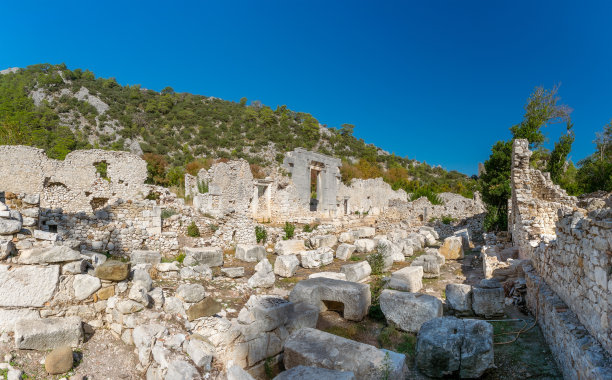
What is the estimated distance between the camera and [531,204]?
9180 mm

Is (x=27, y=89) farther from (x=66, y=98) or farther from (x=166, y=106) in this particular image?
(x=166, y=106)

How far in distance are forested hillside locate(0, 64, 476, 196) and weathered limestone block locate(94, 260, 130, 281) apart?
24408 millimetres

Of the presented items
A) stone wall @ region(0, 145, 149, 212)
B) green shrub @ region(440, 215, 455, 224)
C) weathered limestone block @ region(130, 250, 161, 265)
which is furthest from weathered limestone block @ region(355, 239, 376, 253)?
stone wall @ region(0, 145, 149, 212)

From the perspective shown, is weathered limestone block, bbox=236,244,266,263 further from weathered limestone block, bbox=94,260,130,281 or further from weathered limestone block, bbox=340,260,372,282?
weathered limestone block, bbox=94,260,130,281

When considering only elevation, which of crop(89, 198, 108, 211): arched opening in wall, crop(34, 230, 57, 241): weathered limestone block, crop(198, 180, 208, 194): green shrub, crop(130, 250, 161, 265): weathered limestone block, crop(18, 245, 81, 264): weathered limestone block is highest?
crop(198, 180, 208, 194): green shrub

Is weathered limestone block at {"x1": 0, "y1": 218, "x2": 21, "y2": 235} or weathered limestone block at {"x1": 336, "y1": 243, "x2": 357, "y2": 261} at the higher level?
weathered limestone block at {"x1": 0, "y1": 218, "x2": 21, "y2": 235}

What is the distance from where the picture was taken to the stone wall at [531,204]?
8164 millimetres

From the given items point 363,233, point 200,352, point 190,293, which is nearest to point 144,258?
point 190,293

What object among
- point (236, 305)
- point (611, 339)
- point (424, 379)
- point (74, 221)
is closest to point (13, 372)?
point (236, 305)

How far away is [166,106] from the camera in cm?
5178

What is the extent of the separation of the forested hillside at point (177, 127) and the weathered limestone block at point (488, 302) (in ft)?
78.3

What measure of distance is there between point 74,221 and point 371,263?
→ 326 inches

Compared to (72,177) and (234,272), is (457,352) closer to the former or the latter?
(234,272)

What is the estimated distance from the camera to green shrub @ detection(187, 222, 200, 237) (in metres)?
11.2
